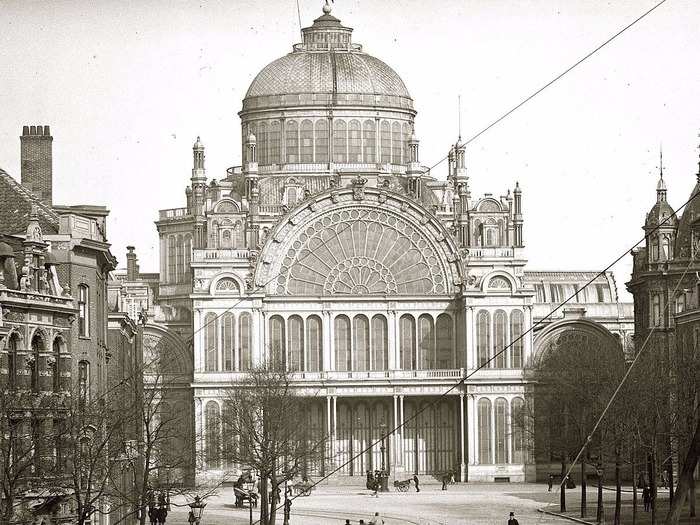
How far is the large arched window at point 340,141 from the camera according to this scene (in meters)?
162

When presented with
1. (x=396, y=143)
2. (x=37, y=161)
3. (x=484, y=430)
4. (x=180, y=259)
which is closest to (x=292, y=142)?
(x=396, y=143)

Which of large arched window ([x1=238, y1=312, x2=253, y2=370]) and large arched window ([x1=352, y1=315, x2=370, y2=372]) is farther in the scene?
large arched window ([x1=352, y1=315, x2=370, y2=372])

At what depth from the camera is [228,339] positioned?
494ft

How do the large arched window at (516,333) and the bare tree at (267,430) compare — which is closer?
the bare tree at (267,430)

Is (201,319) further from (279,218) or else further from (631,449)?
(631,449)

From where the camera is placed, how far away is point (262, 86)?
539 feet

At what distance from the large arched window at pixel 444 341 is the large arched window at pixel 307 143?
15.2 meters

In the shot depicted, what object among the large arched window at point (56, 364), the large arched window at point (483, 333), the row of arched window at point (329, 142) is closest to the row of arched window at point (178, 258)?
the row of arched window at point (329, 142)

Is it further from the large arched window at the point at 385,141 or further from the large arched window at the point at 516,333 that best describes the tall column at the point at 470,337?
the large arched window at the point at 385,141

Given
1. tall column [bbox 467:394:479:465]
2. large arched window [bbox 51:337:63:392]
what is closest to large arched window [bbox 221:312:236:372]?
tall column [bbox 467:394:479:465]

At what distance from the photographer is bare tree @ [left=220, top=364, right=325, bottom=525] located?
109 m

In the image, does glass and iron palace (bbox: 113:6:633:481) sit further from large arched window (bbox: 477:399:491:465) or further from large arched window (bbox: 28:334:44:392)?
large arched window (bbox: 28:334:44:392)

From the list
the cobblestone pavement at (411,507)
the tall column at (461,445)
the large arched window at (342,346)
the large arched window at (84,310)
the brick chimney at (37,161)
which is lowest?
the cobblestone pavement at (411,507)

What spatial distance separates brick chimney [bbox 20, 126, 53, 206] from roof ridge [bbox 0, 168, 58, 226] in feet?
5.18
